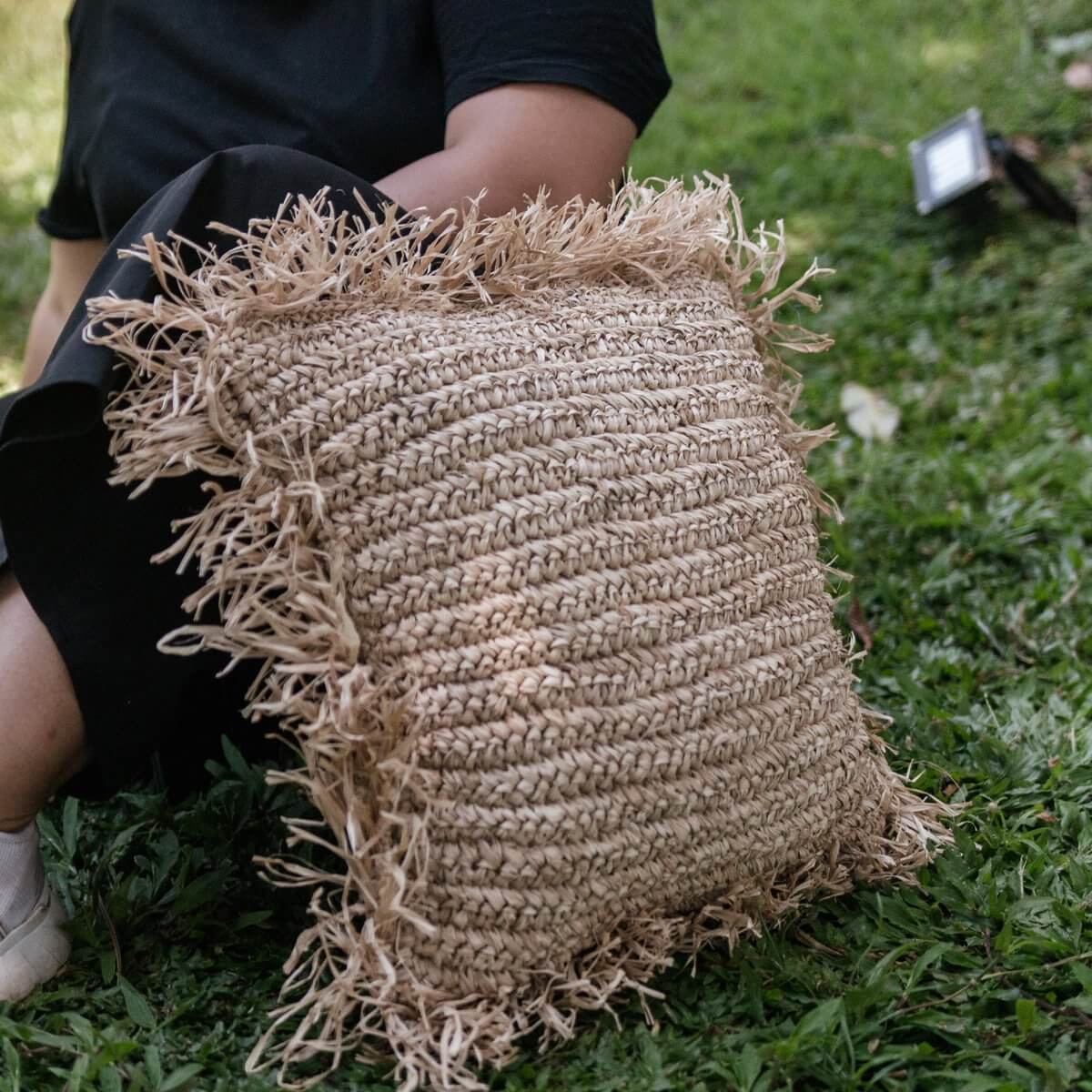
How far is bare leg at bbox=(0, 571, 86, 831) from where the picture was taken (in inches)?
47.1

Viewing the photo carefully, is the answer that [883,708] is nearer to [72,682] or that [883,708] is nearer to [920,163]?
[72,682]

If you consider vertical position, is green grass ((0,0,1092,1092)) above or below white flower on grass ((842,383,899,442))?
above

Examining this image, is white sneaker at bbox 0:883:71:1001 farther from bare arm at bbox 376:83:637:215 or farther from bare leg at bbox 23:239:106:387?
bare leg at bbox 23:239:106:387

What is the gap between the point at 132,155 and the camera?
160 centimetres

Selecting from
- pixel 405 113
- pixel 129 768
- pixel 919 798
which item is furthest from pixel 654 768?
pixel 405 113

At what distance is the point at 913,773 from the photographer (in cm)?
155

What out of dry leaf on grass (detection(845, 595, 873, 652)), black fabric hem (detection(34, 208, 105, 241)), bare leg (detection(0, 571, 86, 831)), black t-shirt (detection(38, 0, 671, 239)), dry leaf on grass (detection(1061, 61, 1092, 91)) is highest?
black t-shirt (detection(38, 0, 671, 239))

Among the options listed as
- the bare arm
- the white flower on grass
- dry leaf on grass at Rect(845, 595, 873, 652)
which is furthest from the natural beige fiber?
the white flower on grass

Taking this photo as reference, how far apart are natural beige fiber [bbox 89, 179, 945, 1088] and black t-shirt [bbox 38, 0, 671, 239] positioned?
33 centimetres

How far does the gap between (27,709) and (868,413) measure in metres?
1.77

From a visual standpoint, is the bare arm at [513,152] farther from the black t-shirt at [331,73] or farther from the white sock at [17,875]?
the white sock at [17,875]

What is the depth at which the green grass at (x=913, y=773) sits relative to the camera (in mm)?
1150

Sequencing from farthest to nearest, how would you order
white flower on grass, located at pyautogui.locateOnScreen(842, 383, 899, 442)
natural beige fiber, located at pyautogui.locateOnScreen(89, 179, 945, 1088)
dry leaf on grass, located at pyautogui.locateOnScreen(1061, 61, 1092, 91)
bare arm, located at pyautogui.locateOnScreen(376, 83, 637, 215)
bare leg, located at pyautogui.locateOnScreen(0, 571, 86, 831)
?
dry leaf on grass, located at pyautogui.locateOnScreen(1061, 61, 1092, 91) < white flower on grass, located at pyautogui.locateOnScreen(842, 383, 899, 442) < bare arm, located at pyautogui.locateOnScreen(376, 83, 637, 215) < bare leg, located at pyautogui.locateOnScreen(0, 571, 86, 831) < natural beige fiber, located at pyautogui.locateOnScreen(89, 179, 945, 1088)

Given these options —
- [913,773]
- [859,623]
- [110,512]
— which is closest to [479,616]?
[110,512]
